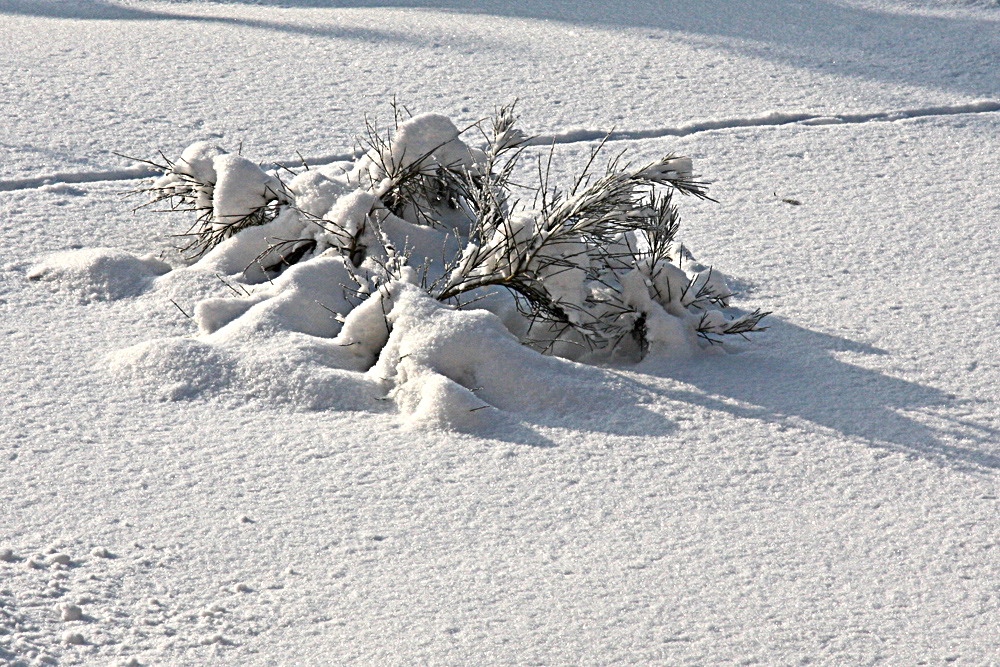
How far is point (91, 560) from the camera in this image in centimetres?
207

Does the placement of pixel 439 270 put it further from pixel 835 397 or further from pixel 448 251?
pixel 835 397

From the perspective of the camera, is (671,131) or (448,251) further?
(671,131)

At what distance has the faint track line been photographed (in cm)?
370

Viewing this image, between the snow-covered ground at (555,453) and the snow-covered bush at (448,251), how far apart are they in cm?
13

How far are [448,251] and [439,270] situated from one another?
0.24ft

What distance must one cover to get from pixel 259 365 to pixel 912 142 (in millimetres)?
2503

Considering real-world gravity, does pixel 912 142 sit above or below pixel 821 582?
above

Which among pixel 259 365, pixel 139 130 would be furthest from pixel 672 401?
pixel 139 130

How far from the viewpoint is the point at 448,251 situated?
3.15 m

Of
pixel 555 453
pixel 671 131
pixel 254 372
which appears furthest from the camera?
pixel 671 131

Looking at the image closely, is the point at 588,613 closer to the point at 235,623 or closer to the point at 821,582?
the point at 821,582

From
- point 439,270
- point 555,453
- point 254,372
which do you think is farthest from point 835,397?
point 254,372

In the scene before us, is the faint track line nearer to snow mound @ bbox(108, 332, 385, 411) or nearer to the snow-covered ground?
the snow-covered ground

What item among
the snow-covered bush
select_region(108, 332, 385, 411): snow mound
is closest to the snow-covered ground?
select_region(108, 332, 385, 411): snow mound
